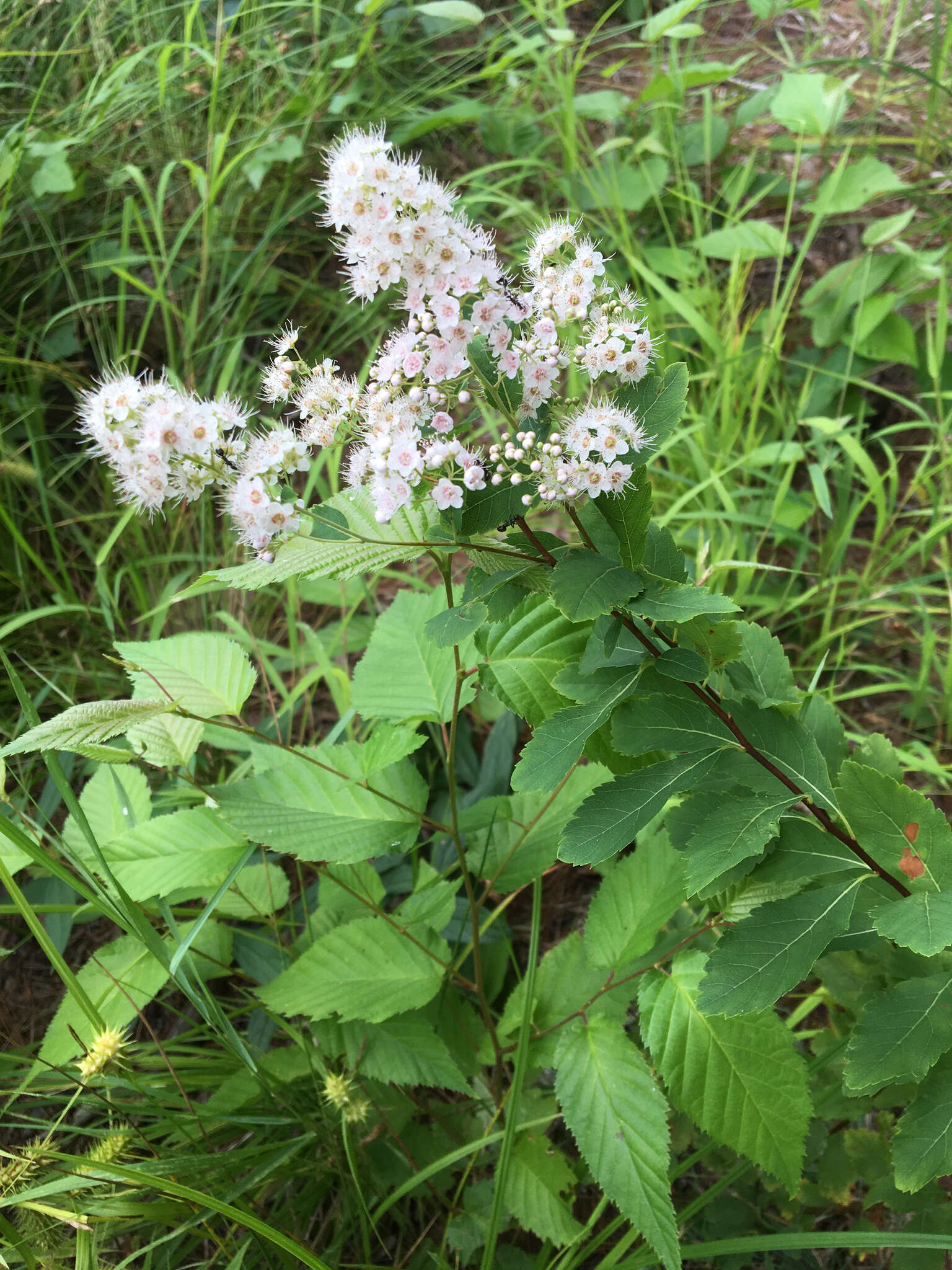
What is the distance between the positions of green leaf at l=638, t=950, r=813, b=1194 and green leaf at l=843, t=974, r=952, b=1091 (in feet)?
0.53

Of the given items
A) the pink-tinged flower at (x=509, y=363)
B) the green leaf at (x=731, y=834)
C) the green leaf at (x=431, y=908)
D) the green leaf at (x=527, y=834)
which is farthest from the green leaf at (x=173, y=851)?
the pink-tinged flower at (x=509, y=363)

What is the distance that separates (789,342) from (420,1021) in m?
1.90

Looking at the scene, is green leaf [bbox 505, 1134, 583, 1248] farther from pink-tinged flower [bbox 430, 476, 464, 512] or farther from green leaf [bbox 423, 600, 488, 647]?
pink-tinged flower [bbox 430, 476, 464, 512]

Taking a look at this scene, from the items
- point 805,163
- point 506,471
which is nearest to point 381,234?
point 506,471

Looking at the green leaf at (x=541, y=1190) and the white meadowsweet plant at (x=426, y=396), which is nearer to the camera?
the white meadowsweet plant at (x=426, y=396)

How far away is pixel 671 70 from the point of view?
2309mm

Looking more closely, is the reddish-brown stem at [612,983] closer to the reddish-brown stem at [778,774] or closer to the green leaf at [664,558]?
the reddish-brown stem at [778,774]

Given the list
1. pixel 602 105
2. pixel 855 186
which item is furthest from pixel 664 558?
pixel 602 105

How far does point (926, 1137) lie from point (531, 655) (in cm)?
65

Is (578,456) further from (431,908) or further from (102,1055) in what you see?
(102,1055)

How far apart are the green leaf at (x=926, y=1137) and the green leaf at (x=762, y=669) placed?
1.38 ft

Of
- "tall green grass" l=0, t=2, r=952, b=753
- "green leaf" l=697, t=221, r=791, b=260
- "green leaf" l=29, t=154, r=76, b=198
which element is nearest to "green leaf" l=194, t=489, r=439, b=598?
"tall green grass" l=0, t=2, r=952, b=753

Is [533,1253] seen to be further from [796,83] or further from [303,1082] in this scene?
[796,83]

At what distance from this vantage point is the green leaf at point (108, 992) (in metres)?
1.21
